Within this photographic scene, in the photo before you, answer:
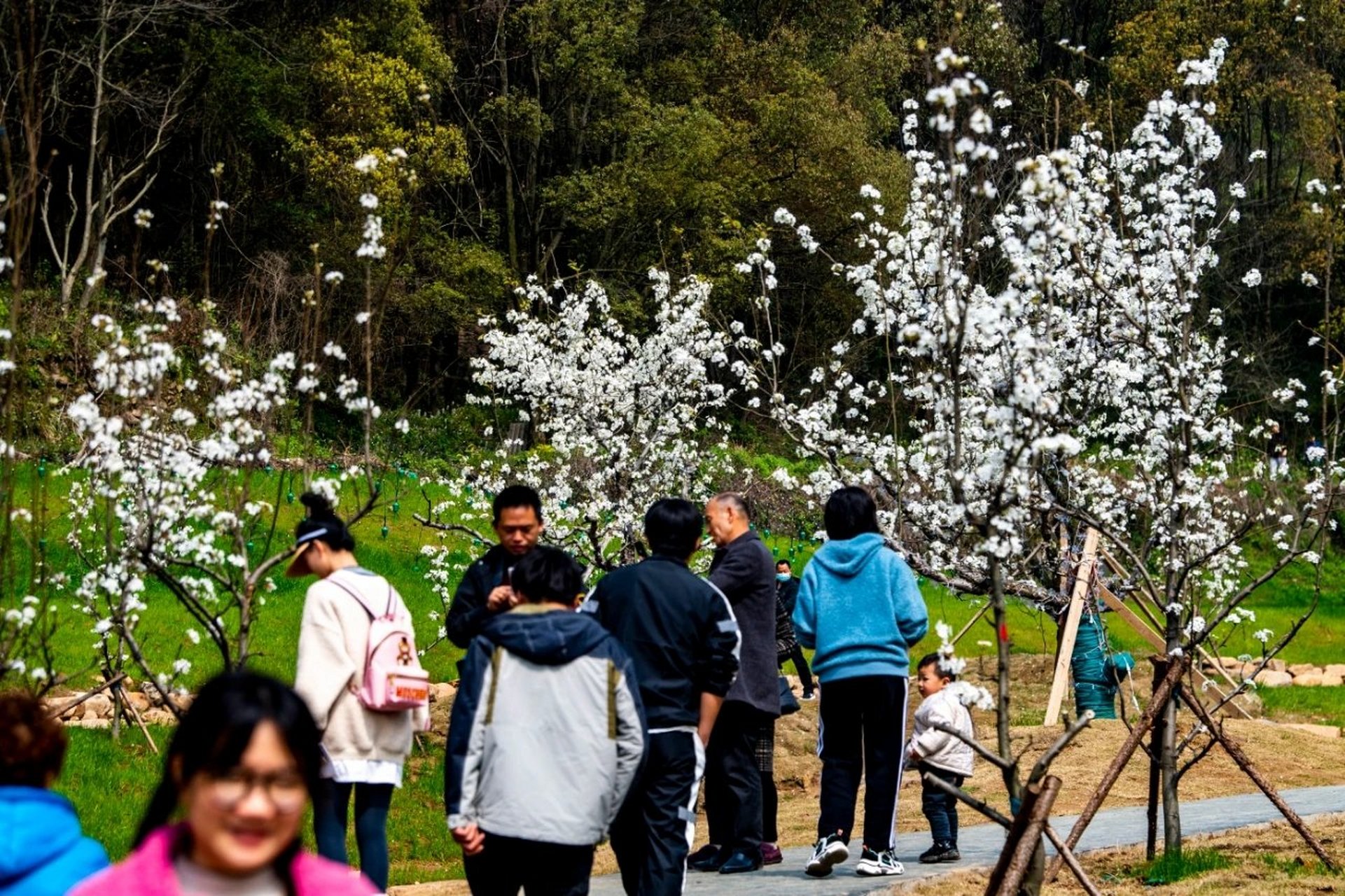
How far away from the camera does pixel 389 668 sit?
6.23 metres

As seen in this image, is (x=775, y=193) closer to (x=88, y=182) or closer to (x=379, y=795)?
(x=88, y=182)

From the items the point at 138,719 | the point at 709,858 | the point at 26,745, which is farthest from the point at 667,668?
the point at 138,719

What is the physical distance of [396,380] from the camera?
121 feet

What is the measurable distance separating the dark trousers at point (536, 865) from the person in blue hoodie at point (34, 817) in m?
1.83

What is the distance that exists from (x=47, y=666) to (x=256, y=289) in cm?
2422

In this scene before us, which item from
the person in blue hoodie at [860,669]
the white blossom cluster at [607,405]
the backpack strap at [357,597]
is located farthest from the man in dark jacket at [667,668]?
the white blossom cluster at [607,405]

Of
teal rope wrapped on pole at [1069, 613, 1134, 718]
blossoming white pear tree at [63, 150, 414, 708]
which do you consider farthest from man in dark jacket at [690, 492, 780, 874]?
teal rope wrapped on pole at [1069, 613, 1134, 718]

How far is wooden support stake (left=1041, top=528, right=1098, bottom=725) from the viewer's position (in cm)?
1385

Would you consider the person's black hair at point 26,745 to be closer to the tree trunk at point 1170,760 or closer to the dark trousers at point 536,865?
the dark trousers at point 536,865

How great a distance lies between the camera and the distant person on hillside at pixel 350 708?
6160mm

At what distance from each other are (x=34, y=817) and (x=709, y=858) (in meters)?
5.47

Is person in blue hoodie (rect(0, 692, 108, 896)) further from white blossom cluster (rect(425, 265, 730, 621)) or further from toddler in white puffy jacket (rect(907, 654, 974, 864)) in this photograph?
white blossom cluster (rect(425, 265, 730, 621))

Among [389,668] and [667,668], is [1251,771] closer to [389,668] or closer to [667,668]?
[667,668]

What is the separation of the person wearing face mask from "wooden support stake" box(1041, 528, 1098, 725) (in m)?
11.5
